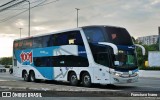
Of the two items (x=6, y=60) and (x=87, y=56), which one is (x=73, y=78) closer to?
(x=87, y=56)

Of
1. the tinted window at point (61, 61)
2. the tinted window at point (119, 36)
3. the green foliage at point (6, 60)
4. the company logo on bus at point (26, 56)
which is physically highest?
the green foliage at point (6, 60)

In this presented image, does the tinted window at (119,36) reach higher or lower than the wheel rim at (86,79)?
higher

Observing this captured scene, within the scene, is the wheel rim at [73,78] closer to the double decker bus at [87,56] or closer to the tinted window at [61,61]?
the double decker bus at [87,56]

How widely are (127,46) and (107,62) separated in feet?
5.45

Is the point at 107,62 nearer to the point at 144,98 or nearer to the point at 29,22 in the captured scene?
the point at 144,98

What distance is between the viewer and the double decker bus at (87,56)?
2072 centimetres

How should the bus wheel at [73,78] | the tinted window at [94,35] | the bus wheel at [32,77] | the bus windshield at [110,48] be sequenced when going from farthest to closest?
the bus wheel at [32,77]
the bus wheel at [73,78]
the tinted window at [94,35]
the bus windshield at [110,48]

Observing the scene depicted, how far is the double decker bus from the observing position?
20.7 meters

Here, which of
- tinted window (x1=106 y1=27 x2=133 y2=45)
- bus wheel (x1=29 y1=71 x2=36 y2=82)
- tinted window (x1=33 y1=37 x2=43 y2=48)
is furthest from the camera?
bus wheel (x1=29 y1=71 x2=36 y2=82)

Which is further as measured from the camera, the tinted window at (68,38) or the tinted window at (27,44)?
the tinted window at (27,44)

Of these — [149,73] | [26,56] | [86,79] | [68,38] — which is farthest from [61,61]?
[149,73]

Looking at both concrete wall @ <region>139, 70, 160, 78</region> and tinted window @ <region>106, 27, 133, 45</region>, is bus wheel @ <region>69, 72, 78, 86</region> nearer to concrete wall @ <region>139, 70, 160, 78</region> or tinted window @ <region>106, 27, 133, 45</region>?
tinted window @ <region>106, 27, 133, 45</region>

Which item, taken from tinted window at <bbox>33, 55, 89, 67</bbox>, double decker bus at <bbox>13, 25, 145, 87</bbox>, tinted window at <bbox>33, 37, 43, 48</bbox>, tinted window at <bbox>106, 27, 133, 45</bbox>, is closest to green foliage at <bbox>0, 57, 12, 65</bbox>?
tinted window at <bbox>33, 37, 43, 48</bbox>

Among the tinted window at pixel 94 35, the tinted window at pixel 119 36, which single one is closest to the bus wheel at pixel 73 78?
the tinted window at pixel 94 35
